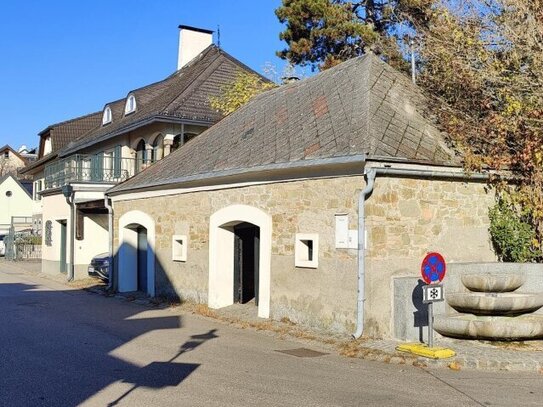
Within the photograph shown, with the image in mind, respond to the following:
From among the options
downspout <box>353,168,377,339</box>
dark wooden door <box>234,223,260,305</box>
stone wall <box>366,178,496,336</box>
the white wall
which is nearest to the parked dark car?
dark wooden door <box>234,223,260,305</box>

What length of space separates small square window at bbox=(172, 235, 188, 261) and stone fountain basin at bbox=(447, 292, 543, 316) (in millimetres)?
7439

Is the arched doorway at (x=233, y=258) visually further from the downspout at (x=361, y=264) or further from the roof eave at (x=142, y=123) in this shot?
the roof eave at (x=142, y=123)

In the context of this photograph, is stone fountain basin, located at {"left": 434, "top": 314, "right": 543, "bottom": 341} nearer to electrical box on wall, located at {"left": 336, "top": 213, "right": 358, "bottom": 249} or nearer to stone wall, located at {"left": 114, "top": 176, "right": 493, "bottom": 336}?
stone wall, located at {"left": 114, "top": 176, "right": 493, "bottom": 336}

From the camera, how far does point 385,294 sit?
10.5 metres

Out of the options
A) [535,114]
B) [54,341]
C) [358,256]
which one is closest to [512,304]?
[358,256]

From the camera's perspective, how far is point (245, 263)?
15164mm

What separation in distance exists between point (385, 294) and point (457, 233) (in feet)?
6.82

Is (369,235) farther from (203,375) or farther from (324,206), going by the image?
(203,375)

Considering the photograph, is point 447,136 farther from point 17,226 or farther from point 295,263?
point 17,226

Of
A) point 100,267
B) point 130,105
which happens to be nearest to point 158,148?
point 130,105

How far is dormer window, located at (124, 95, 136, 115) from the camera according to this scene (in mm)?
27895

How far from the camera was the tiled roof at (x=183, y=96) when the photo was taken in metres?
23.7

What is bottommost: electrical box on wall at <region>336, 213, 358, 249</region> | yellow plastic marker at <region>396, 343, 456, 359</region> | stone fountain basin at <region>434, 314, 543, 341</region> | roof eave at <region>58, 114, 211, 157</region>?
yellow plastic marker at <region>396, 343, 456, 359</region>

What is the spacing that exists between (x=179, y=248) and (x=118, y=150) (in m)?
12.3
